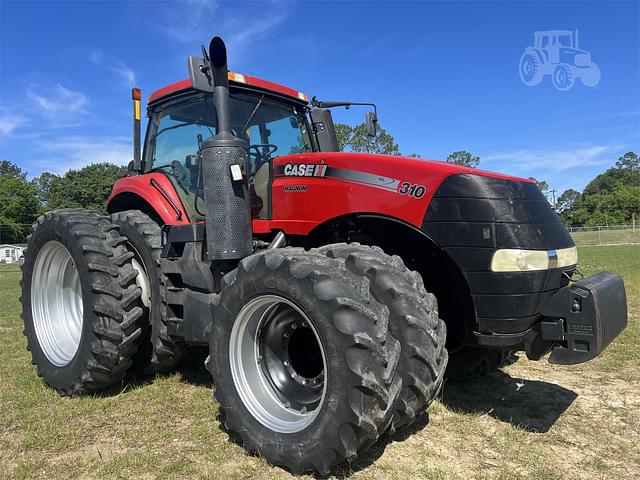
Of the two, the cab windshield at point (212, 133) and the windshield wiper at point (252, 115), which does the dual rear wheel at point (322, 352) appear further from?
the windshield wiper at point (252, 115)

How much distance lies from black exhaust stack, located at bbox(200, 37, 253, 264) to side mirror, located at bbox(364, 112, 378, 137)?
1.90m

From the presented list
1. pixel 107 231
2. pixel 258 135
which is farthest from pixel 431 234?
pixel 107 231

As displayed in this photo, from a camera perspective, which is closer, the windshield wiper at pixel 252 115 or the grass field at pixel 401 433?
the grass field at pixel 401 433

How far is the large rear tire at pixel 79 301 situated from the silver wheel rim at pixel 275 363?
1198mm

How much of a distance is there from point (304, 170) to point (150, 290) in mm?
1637

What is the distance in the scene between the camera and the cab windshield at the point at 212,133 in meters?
4.12

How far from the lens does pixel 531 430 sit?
3.25 meters

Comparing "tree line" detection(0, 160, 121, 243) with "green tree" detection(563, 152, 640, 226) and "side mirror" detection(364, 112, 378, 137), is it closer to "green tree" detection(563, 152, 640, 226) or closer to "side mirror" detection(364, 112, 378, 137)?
"side mirror" detection(364, 112, 378, 137)

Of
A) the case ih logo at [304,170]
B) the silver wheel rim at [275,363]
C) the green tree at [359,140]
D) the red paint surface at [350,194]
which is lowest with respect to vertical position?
the silver wheel rim at [275,363]

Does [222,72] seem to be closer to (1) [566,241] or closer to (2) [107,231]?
(2) [107,231]

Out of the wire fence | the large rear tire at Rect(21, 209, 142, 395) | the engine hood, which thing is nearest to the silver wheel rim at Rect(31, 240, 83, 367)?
the large rear tire at Rect(21, 209, 142, 395)

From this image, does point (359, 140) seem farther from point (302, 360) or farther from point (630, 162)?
point (630, 162)

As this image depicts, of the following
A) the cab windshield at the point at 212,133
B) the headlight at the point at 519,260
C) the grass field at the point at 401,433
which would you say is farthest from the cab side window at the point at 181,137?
the headlight at the point at 519,260

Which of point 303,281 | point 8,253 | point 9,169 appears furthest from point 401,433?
point 9,169
